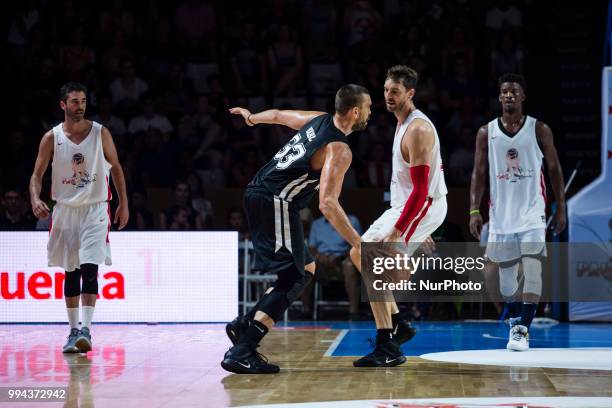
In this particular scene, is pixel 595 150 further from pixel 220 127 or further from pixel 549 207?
pixel 220 127

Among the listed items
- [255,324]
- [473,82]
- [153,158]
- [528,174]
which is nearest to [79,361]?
[255,324]

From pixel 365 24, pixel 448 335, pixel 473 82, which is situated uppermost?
pixel 365 24

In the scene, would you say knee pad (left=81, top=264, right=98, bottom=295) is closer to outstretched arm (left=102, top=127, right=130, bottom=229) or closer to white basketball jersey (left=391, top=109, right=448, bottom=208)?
outstretched arm (left=102, top=127, right=130, bottom=229)

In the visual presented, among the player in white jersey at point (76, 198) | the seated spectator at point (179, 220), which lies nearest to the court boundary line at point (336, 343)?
the player in white jersey at point (76, 198)

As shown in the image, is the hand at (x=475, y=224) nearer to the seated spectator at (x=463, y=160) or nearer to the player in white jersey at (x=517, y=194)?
the player in white jersey at (x=517, y=194)

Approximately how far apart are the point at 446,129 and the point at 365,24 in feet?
7.92

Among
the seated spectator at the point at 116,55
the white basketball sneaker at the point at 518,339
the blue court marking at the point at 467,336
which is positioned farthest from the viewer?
the seated spectator at the point at 116,55

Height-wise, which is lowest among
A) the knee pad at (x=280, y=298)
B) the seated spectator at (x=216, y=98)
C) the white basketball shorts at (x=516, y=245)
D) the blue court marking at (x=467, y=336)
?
the blue court marking at (x=467, y=336)

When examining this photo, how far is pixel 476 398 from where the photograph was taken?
16.2 ft

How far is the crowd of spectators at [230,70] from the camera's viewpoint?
13312 mm

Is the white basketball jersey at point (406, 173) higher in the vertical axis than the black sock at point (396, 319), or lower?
higher

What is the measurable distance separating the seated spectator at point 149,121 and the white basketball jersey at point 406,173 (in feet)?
24.9

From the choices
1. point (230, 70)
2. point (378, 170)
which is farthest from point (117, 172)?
point (230, 70)

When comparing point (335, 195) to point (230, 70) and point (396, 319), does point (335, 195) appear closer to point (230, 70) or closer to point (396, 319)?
point (396, 319)
